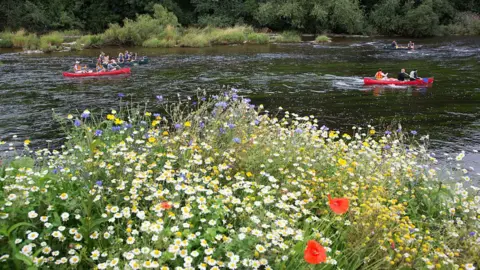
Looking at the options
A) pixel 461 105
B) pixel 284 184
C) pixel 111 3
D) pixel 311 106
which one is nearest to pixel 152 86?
pixel 311 106

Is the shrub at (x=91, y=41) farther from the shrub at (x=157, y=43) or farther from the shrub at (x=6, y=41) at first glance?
the shrub at (x=6, y=41)

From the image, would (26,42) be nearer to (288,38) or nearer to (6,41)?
(6,41)

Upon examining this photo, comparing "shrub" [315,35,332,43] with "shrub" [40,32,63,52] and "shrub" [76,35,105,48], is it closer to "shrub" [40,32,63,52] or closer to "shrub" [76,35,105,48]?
"shrub" [76,35,105,48]

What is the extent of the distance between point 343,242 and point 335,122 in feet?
29.7

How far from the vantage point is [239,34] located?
37344 millimetres

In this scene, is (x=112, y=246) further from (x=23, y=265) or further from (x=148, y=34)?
(x=148, y=34)

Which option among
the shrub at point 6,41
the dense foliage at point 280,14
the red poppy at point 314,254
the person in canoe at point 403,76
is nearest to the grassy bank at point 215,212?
the red poppy at point 314,254

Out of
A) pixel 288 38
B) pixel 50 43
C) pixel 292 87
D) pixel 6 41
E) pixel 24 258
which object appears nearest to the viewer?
pixel 24 258

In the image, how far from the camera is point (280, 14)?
43.3 metres

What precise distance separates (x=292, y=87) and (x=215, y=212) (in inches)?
580

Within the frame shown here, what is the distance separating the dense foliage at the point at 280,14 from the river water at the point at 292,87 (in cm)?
1468

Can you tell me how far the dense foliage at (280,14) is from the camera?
42.6m

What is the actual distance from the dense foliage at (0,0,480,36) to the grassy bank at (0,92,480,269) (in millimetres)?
39621

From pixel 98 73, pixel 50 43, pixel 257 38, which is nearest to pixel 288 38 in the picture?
pixel 257 38
